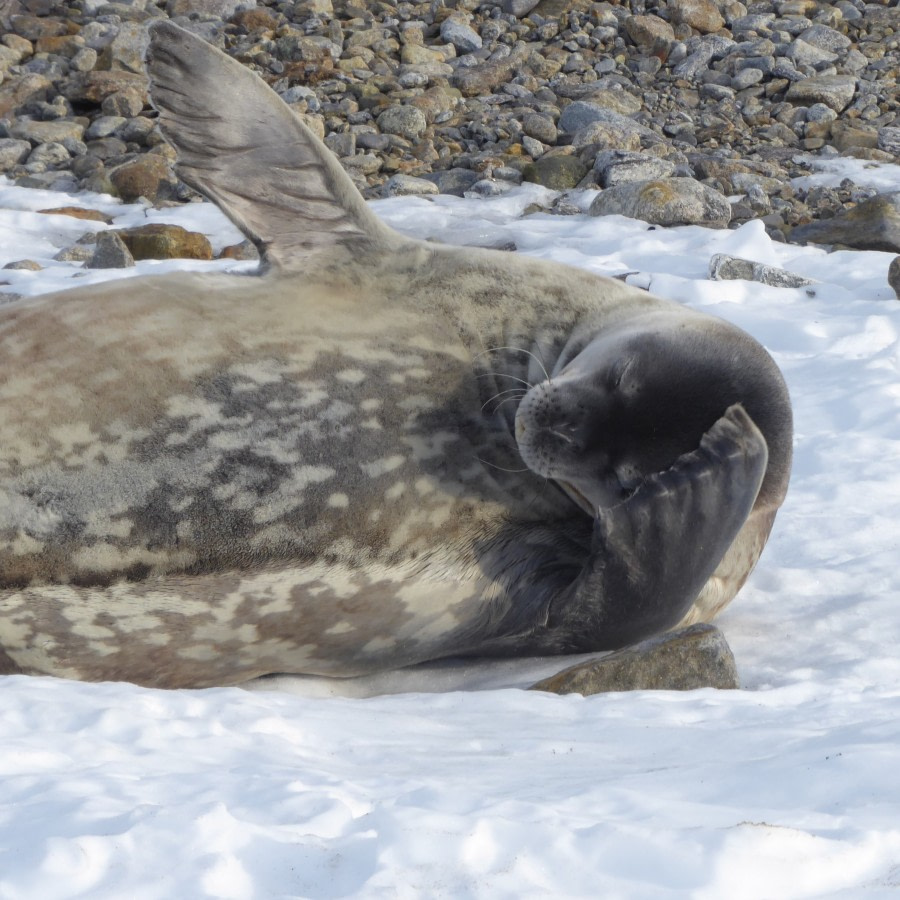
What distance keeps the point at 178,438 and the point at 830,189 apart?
257 inches

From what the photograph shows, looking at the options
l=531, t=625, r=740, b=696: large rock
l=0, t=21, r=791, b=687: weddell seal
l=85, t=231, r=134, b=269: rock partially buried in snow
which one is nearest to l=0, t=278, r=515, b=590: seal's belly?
l=0, t=21, r=791, b=687: weddell seal

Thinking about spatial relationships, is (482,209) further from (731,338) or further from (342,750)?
(342,750)

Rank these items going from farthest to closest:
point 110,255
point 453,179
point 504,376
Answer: point 453,179, point 110,255, point 504,376

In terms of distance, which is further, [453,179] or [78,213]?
[453,179]

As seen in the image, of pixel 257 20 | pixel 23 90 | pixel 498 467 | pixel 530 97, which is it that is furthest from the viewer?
pixel 257 20

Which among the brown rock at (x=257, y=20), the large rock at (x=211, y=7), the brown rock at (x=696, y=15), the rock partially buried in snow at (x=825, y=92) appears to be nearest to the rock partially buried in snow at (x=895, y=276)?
the rock partially buried in snow at (x=825, y=92)

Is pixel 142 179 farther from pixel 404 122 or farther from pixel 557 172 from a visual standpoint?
pixel 557 172

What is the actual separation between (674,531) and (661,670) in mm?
275

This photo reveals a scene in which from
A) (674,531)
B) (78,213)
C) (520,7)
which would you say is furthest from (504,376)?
(520,7)

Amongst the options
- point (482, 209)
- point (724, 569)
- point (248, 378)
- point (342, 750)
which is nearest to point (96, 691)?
point (342, 750)

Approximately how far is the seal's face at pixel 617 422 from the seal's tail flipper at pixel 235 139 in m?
0.82

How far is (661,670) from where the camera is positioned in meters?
2.59

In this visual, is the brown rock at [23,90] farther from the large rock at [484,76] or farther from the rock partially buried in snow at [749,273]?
the rock partially buried in snow at [749,273]

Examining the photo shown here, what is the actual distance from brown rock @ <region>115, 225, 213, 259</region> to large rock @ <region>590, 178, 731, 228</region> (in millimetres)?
2249
